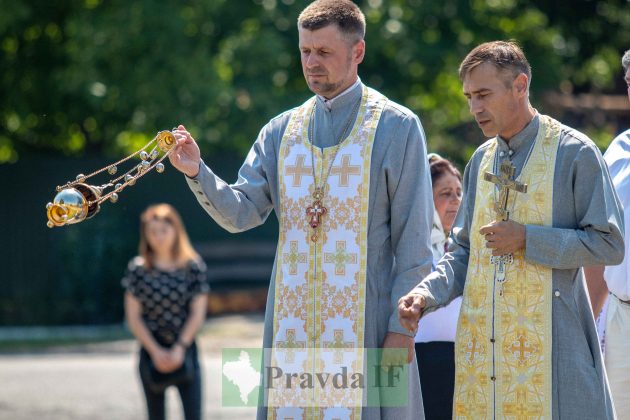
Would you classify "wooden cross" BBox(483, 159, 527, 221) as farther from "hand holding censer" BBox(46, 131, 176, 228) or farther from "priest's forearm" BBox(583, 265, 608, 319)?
"hand holding censer" BBox(46, 131, 176, 228)

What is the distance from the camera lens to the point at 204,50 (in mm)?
17500

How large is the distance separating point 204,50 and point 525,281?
1351 cm

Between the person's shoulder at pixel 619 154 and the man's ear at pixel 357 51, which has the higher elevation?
the man's ear at pixel 357 51

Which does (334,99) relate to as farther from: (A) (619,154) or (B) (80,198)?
(A) (619,154)

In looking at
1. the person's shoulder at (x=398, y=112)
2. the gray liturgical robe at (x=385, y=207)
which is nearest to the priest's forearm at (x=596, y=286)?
the gray liturgical robe at (x=385, y=207)

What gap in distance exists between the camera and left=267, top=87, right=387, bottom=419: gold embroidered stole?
4.91 meters

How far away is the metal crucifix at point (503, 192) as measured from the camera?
4.47 metres

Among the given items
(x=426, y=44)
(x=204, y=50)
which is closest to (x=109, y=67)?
(x=204, y=50)

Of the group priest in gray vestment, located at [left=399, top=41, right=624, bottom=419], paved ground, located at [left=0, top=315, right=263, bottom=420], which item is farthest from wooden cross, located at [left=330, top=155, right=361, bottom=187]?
paved ground, located at [left=0, top=315, right=263, bottom=420]

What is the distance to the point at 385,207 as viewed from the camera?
16.3 feet

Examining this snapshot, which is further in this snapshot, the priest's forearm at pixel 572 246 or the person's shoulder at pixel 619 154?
the person's shoulder at pixel 619 154

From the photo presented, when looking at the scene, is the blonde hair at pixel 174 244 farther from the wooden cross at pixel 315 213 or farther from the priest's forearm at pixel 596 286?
the priest's forearm at pixel 596 286

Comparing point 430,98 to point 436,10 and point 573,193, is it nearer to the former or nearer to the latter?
point 436,10

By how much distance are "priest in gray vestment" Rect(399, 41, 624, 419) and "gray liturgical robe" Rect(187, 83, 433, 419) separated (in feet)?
0.95
